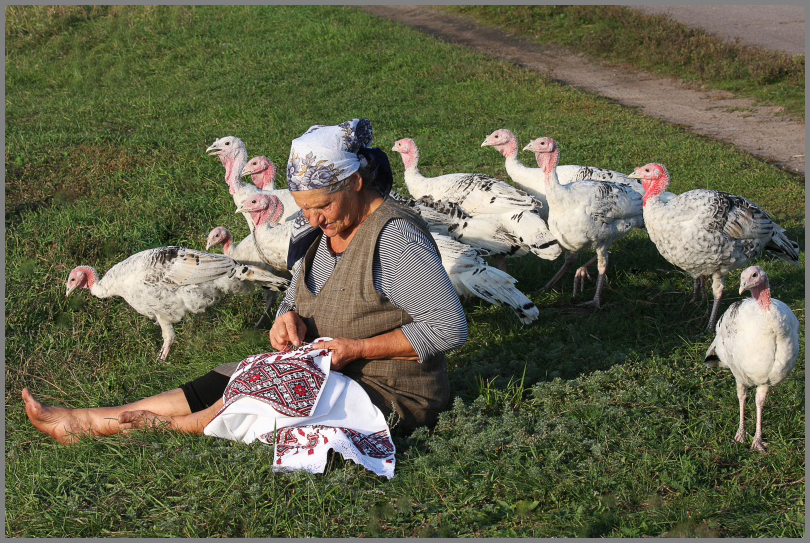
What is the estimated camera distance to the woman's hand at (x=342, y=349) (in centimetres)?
411

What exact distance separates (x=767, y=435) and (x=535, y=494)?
56.0 inches

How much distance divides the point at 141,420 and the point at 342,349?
1.21 meters

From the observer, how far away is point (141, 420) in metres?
4.48

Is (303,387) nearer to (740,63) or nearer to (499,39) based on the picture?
(740,63)

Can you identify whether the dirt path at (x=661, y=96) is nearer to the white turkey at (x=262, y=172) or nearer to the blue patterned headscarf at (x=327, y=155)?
the white turkey at (x=262, y=172)

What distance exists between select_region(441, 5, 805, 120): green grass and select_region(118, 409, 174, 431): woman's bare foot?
981 cm

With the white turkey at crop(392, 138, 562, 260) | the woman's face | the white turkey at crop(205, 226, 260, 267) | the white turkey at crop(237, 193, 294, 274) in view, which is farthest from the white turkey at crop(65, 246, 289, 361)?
the woman's face

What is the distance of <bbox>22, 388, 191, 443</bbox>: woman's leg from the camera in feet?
14.8

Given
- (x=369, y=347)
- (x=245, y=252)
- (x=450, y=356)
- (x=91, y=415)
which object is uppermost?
(x=369, y=347)

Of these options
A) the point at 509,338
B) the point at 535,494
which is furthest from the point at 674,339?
the point at 535,494

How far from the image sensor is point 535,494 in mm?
3955

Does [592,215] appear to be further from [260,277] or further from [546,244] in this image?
[260,277]

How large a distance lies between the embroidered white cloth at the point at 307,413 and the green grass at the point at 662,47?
371 inches

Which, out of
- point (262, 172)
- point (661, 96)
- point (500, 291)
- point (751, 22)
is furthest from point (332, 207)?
point (751, 22)
